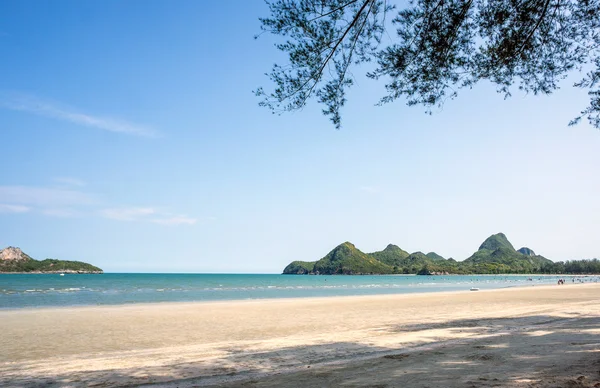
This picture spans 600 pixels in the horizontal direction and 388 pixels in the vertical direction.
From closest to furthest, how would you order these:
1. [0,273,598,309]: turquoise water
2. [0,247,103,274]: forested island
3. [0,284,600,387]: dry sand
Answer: [0,284,600,387]: dry sand → [0,273,598,309]: turquoise water → [0,247,103,274]: forested island

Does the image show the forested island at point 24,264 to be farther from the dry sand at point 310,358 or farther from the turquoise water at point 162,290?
the dry sand at point 310,358

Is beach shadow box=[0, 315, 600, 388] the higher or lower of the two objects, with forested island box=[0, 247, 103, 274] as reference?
lower

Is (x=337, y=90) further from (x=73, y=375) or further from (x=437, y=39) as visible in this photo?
(x=73, y=375)

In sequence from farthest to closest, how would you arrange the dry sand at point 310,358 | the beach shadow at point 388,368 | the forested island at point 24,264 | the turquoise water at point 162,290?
the forested island at point 24,264, the turquoise water at point 162,290, the dry sand at point 310,358, the beach shadow at point 388,368

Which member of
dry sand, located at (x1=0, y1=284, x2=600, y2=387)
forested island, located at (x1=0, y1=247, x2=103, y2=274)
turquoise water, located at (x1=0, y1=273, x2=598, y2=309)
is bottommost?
turquoise water, located at (x1=0, y1=273, x2=598, y2=309)

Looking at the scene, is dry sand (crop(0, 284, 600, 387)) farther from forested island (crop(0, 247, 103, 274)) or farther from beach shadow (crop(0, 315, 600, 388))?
forested island (crop(0, 247, 103, 274))

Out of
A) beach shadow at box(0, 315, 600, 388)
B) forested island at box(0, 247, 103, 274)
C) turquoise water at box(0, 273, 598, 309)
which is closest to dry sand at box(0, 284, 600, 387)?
beach shadow at box(0, 315, 600, 388)

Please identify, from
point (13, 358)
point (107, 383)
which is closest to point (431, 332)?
point (107, 383)

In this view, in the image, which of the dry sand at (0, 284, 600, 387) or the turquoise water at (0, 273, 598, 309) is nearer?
the dry sand at (0, 284, 600, 387)

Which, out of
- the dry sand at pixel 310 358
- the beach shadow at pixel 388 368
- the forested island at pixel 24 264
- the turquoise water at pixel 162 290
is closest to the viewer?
the beach shadow at pixel 388 368

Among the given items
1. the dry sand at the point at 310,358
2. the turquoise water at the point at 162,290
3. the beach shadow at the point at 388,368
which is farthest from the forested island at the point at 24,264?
the beach shadow at the point at 388,368

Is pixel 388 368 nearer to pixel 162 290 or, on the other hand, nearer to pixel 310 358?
pixel 310 358

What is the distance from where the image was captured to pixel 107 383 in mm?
7492

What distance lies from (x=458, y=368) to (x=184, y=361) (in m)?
6.03
